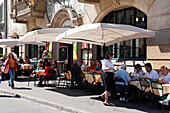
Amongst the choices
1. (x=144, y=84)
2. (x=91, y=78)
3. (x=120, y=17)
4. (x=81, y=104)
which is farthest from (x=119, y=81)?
(x=120, y=17)

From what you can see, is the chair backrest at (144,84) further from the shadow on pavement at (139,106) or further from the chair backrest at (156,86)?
the shadow on pavement at (139,106)

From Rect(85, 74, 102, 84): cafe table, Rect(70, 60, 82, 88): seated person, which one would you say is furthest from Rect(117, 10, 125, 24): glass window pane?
Rect(85, 74, 102, 84): cafe table

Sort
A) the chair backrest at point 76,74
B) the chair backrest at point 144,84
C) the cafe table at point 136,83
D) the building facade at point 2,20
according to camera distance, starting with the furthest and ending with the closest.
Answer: the building facade at point 2,20 → the chair backrest at point 76,74 → the cafe table at point 136,83 → the chair backrest at point 144,84

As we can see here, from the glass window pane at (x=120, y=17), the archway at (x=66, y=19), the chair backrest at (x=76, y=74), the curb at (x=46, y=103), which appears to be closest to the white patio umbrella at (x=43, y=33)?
the chair backrest at (x=76, y=74)

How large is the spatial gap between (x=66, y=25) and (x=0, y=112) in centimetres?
1198

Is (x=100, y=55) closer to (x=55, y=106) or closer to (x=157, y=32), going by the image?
(x=157, y=32)

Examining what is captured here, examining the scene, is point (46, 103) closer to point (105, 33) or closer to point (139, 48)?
point (105, 33)

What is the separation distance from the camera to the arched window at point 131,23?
510 inches

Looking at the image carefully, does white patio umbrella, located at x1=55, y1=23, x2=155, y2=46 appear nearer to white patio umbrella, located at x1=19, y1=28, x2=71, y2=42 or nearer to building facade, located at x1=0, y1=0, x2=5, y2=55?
white patio umbrella, located at x1=19, y1=28, x2=71, y2=42

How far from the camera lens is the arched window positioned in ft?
42.5

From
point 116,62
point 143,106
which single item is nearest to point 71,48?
point 116,62

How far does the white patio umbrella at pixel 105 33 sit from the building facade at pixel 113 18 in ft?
2.31

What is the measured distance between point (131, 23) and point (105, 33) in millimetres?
3051

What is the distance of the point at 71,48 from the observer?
18750 mm
